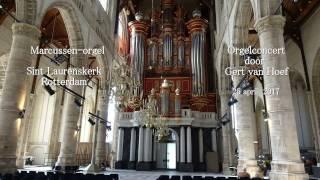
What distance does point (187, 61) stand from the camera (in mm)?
21078

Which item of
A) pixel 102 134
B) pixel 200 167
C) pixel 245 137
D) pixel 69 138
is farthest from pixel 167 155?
pixel 245 137

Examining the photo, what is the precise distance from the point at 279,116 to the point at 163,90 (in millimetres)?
10435

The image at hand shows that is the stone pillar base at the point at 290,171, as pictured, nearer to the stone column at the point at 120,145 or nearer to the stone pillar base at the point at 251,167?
the stone pillar base at the point at 251,167

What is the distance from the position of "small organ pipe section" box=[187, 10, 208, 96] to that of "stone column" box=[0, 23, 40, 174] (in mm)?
12412

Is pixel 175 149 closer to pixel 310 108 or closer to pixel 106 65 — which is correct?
pixel 106 65

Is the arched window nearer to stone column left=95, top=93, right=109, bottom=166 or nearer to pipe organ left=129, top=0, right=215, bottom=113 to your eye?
pipe organ left=129, top=0, right=215, bottom=113

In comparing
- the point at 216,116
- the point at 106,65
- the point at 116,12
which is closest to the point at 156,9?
the point at 116,12

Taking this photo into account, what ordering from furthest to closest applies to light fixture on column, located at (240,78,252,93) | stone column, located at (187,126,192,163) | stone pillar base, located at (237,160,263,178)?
stone column, located at (187,126,192,163) → stone pillar base, located at (237,160,263,178) → light fixture on column, located at (240,78,252,93)

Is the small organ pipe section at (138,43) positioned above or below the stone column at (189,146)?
above

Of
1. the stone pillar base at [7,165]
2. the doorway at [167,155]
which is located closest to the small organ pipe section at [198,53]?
the doorway at [167,155]

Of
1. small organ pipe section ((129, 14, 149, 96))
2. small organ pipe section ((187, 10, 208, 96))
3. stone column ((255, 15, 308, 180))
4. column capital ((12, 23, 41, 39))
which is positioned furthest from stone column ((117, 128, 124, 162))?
stone column ((255, 15, 308, 180))

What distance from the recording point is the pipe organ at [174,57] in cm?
1934

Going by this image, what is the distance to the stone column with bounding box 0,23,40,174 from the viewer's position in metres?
7.95

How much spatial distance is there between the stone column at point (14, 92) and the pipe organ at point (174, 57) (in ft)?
34.5
